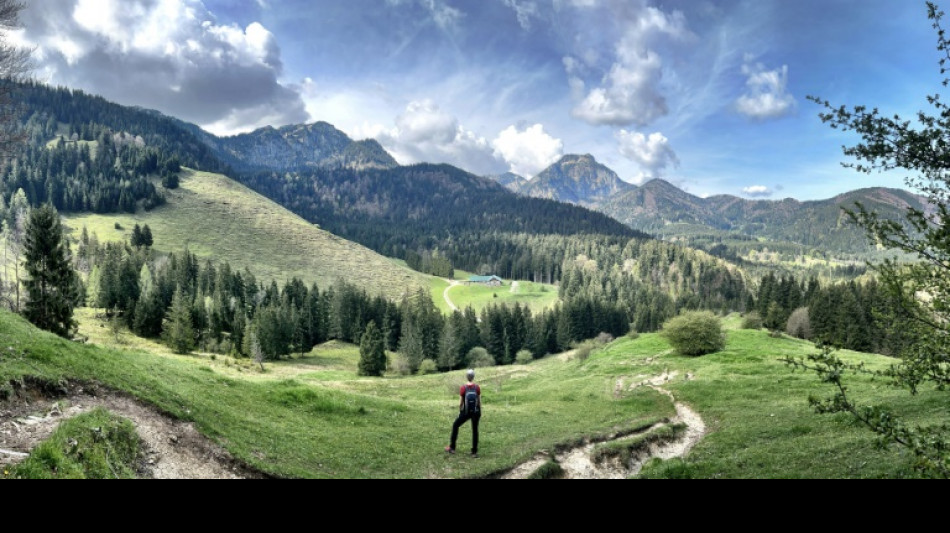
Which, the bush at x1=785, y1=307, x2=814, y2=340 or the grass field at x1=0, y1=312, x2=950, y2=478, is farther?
the bush at x1=785, y1=307, x2=814, y2=340

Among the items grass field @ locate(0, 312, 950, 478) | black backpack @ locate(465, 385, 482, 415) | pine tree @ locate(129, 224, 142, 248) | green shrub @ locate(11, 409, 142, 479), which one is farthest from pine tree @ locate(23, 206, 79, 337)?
A: pine tree @ locate(129, 224, 142, 248)

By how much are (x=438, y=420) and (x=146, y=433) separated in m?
20.7

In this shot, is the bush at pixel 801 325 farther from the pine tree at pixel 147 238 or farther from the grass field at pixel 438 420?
the pine tree at pixel 147 238

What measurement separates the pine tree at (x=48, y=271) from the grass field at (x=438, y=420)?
30.2m

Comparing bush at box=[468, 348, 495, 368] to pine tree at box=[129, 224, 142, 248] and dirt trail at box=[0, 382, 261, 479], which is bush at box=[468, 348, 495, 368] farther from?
pine tree at box=[129, 224, 142, 248]

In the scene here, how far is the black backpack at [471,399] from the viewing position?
2288cm

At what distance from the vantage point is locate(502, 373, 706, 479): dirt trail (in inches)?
992

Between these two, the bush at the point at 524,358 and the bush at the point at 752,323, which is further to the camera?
the bush at the point at 524,358

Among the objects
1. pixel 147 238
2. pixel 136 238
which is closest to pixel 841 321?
pixel 147 238

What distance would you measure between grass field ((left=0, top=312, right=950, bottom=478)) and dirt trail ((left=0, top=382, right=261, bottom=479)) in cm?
75

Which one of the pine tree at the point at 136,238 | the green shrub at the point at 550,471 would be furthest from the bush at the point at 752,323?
the pine tree at the point at 136,238

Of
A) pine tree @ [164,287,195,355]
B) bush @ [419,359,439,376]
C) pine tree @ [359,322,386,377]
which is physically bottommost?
bush @ [419,359,439,376]

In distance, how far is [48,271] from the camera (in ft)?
186
